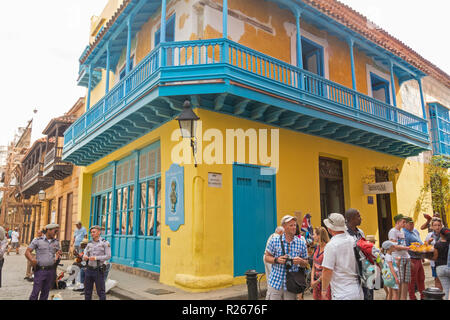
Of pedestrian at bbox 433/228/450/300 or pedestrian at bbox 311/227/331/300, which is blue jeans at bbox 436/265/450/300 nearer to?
pedestrian at bbox 433/228/450/300

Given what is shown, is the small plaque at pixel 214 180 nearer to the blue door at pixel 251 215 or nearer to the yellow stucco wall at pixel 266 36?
the blue door at pixel 251 215

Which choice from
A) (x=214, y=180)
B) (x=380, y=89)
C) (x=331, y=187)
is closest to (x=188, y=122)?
(x=214, y=180)

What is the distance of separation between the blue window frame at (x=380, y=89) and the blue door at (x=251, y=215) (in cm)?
740

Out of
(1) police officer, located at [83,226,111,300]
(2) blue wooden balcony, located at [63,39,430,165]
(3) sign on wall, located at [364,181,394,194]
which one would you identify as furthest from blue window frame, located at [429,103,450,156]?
(1) police officer, located at [83,226,111,300]

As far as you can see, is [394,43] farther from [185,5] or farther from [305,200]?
[185,5]

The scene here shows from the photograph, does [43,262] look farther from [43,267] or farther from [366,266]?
[366,266]

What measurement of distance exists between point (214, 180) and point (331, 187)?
5.42 meters

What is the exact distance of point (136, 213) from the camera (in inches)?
435

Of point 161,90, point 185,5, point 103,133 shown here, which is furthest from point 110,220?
point 185,5

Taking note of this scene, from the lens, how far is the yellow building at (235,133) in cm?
810

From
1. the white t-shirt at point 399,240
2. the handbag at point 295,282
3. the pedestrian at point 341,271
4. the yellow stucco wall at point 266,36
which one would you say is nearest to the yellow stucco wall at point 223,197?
the yellow stucco wall at point 266,36

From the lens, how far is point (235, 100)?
8.53 metres

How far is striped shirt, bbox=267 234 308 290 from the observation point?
14.4 ft

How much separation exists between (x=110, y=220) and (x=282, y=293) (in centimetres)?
1021
